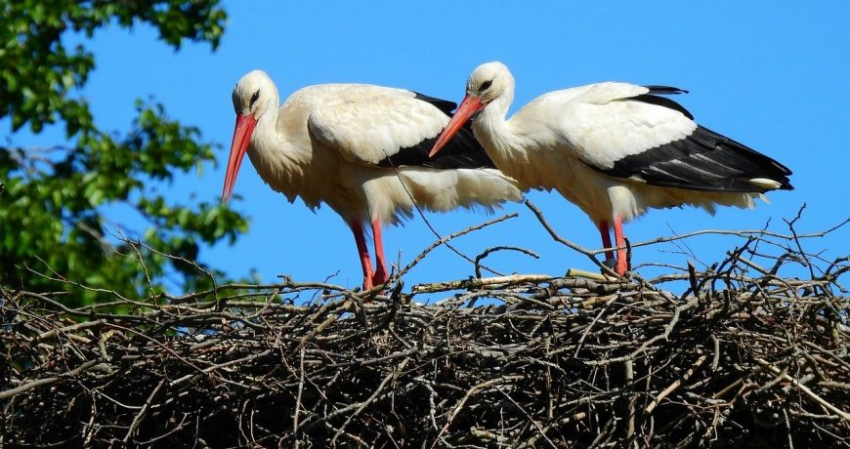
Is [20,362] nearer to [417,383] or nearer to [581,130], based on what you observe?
[417,383]

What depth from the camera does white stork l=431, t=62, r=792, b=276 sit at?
7.16 metres

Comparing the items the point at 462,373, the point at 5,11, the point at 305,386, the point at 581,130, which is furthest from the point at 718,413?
the point at 5,11

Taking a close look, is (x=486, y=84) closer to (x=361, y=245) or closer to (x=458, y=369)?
(x=361, y=245)

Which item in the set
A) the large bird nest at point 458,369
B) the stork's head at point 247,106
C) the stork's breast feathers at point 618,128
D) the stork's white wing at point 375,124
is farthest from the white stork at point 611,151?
the large bird nest at point 458,369

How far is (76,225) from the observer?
9.55 m

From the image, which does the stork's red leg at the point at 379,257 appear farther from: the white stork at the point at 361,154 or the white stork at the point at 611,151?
the white stork at the point at 611,151

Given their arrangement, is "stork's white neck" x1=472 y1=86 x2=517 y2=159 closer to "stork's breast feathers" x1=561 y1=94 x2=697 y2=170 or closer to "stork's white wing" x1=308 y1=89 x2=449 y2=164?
"stork's breast feathers" x1=561 y1=94 x2=697 y2=170

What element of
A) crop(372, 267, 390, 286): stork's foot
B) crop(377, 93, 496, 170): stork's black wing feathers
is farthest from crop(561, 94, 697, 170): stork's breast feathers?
crop(372, 267, 390, 286): stork's foot

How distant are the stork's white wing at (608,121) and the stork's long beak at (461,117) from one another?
0.88 ft

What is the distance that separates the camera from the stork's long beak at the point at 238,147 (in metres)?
7.75

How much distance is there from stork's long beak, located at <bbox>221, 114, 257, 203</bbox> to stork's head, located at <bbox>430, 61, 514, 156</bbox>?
1.07m

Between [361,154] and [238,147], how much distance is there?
66cm

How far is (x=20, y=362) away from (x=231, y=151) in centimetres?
201

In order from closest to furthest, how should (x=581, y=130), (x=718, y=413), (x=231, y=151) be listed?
(x=718, y=413) → (x=581, y=130) → (x=231, y=151)
